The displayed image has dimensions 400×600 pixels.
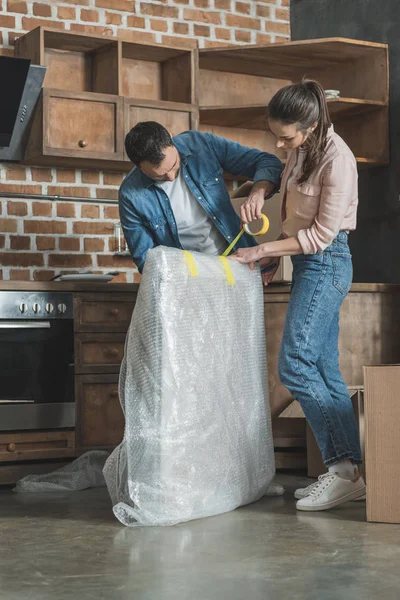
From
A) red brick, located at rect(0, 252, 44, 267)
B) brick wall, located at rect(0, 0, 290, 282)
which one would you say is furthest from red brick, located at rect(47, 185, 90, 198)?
red brick, located at rect(0, 252, 44, 267)

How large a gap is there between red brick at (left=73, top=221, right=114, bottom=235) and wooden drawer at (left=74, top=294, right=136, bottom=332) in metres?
0.67

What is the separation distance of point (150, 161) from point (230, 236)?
0.43 metres

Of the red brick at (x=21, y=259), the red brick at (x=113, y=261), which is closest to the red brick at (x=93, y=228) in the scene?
the red brick at (x=113, y=261)

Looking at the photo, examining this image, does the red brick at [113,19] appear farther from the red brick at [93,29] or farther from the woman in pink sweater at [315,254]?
the woman in pink sweater at [315,254]

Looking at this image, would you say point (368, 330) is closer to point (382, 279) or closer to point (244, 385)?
point (382, 279)

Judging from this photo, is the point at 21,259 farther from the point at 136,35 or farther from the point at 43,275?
the point at 136,35

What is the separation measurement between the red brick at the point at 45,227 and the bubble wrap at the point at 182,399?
5.10 ft

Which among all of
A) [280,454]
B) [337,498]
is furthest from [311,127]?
[280,454]

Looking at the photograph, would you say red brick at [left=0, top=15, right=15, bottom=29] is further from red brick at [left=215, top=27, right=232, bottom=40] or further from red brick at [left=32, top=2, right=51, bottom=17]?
red brick at [left=215, top=27, right=232, bottom=40]

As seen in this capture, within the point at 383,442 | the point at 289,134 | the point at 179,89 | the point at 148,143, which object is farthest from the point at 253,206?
the point at 179,89

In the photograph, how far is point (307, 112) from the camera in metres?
2.80

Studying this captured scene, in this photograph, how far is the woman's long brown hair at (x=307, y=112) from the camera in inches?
110

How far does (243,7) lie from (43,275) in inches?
72.0

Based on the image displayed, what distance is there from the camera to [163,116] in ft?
14.2
